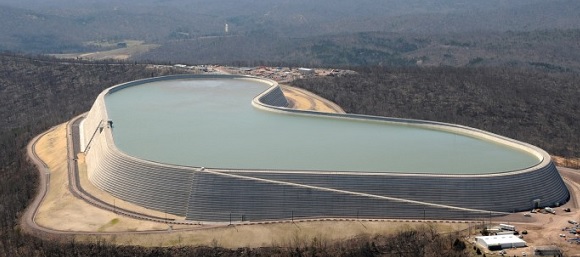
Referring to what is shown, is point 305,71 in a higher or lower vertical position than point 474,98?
higher

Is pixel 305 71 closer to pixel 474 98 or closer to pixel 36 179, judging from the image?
pixel 474 98

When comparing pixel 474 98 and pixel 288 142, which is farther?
pixel 474 98

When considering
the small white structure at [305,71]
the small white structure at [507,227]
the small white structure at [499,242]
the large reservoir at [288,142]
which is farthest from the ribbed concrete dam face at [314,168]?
the small white structure at [305,71]

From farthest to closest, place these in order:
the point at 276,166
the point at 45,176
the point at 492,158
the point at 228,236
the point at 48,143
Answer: the point at 48,143
the point at 45,176
the point at 492,158
the point at 276,166
the point at 228,236

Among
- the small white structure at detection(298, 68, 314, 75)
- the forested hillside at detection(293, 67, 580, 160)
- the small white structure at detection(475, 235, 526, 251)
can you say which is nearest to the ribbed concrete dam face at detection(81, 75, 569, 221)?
the small white structure at detection(475, 235, 526, 251)

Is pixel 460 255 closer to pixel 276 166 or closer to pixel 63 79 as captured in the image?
Result: pixel 276 166

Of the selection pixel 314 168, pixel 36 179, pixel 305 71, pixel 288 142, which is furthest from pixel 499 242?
pixel 305 71

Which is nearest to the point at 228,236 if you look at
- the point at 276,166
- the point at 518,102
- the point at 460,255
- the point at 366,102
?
the point at 276,166
